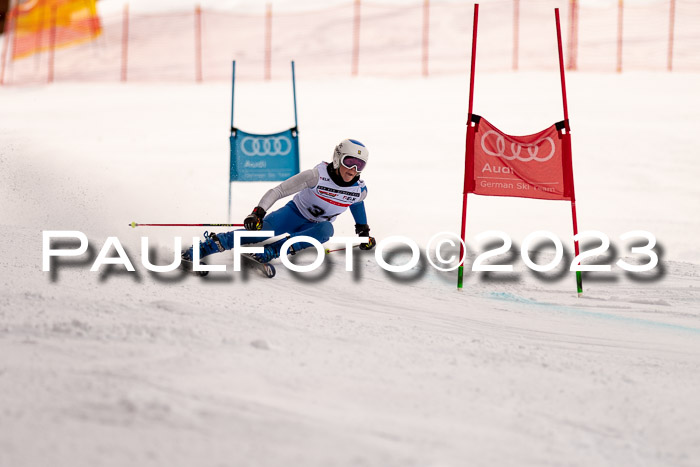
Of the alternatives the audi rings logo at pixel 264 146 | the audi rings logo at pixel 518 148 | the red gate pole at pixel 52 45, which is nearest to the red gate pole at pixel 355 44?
the red gate pole at pixel 52 45

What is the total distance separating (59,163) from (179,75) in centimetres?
1328

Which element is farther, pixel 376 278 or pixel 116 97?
pixel 116 97

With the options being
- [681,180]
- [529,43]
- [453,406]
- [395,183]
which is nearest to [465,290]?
[453,406]

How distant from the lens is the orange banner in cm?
2497

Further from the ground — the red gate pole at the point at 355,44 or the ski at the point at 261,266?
the red gate pole at the point at 355,44

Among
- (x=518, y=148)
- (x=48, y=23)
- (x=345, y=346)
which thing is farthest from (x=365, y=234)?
(x=48, y=23)

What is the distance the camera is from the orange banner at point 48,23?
983 inches

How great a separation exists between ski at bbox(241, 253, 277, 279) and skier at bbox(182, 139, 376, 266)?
15 cm

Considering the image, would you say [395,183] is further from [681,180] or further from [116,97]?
[116,97]

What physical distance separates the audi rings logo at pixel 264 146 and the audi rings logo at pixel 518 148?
3478 millimetres

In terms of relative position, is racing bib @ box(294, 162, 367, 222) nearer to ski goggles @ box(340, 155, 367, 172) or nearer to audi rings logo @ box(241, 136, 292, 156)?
ski goggles @ box(340, 155, 367, 172)

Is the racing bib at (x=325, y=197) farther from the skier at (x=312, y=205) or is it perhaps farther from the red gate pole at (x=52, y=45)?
the red gate pole at (x=52, y=45)

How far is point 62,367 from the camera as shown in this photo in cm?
312

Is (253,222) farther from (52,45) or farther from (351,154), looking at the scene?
(52,45)
